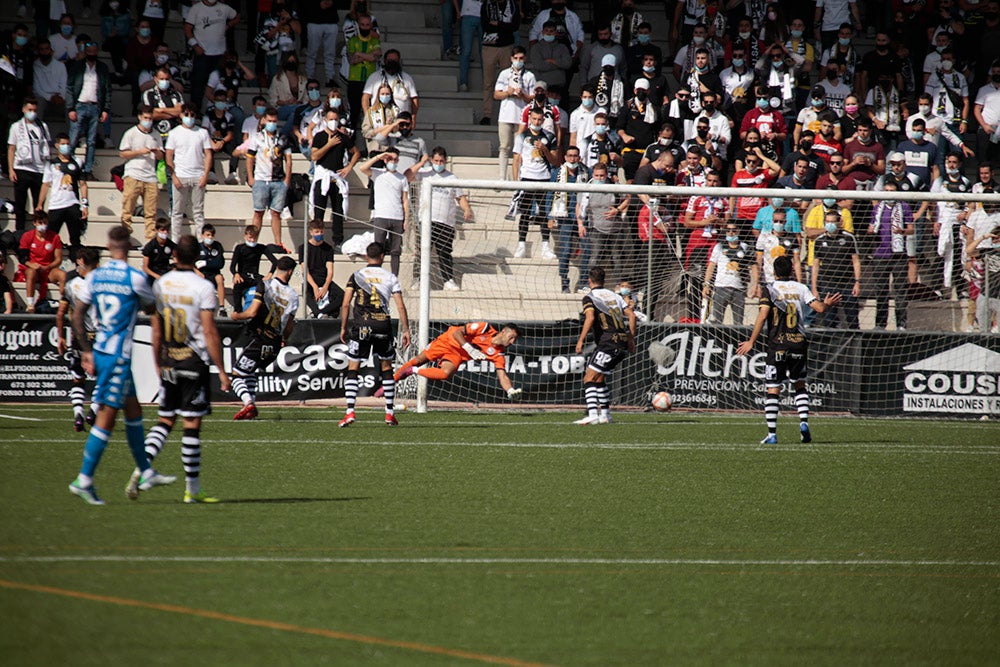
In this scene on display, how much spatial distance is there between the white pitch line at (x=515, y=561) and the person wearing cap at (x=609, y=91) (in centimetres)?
1472

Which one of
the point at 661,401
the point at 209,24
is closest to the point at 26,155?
the point at 209,24

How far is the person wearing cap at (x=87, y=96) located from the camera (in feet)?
69.5

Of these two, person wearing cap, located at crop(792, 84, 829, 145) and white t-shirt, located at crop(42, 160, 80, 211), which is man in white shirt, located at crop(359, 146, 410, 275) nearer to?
white t-shirt, located at crop(42, 160, 80, 211)

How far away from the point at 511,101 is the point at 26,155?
334 inches

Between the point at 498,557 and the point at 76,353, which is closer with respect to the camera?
the point at 498,557

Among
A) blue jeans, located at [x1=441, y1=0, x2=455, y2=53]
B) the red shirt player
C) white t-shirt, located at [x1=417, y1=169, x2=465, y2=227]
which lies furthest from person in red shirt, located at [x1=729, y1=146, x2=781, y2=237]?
blue jeans, located at [x1=441, y1=0, x2=455, y2=53]

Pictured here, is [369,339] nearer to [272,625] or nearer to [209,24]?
[209,24]

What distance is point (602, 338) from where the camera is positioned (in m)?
16.9

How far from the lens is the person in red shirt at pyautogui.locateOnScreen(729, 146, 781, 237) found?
2008 cm

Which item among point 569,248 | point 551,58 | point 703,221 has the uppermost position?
point 551,58

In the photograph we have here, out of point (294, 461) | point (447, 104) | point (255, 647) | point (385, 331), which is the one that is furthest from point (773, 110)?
point (255, 647)

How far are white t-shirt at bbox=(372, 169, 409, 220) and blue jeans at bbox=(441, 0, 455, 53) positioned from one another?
18.8 feet

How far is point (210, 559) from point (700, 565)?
10.5 feet

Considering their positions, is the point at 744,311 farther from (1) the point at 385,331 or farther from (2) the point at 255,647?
(2) the point at 255,647
